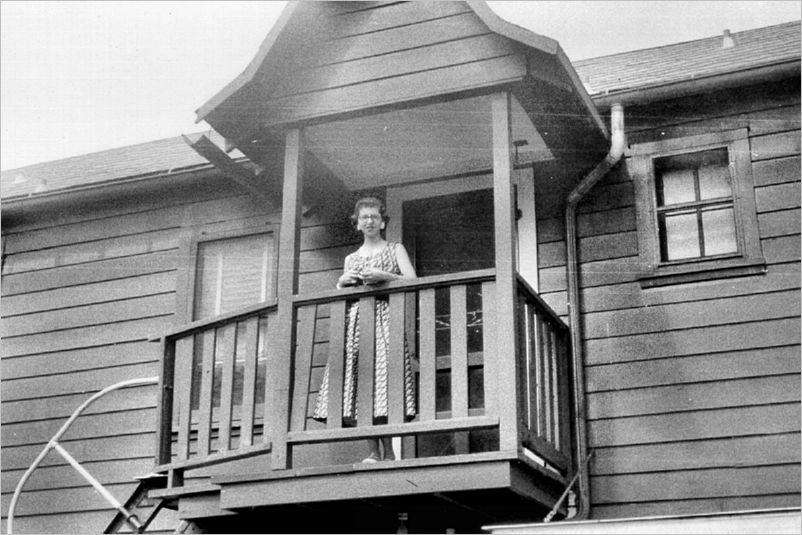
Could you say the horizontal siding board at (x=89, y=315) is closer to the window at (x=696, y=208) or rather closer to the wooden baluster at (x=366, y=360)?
the wooden baluster at (x=366, y=360)

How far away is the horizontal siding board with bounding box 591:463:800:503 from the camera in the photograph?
21.8 feet

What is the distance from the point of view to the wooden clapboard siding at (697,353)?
6.79 m

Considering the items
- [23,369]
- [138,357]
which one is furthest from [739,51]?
[23,369]

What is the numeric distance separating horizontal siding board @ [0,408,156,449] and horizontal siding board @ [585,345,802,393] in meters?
3.82

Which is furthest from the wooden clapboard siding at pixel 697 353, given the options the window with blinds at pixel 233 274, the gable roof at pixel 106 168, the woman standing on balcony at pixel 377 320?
the gable roof at pixel 106 168

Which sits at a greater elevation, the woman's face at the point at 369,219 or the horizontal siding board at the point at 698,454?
the woman's face at the point at 369,219

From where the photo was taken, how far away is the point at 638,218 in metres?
7.56

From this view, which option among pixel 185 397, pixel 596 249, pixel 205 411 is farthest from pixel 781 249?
pixel 185 397

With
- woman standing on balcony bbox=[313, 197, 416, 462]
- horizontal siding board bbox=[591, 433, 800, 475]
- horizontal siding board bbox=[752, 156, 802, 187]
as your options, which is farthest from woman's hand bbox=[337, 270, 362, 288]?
horizontal siding board bbox=[752, 156, 802, 187]

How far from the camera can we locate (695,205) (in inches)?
294

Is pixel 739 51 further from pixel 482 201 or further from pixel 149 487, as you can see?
pixel 149 487

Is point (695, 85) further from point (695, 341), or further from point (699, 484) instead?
point (699, 484)

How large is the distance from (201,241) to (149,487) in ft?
7.97

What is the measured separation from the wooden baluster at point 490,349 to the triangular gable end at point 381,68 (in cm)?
130
